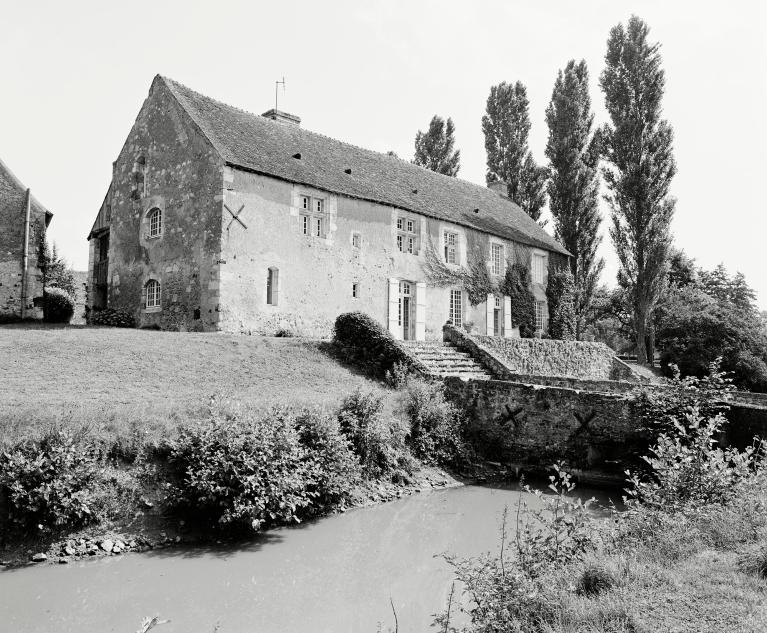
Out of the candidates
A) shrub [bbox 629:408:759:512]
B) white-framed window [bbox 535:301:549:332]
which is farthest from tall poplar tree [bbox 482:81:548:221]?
shrub [bbox 629:408:759:512]

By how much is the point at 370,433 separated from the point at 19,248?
18.1 meters

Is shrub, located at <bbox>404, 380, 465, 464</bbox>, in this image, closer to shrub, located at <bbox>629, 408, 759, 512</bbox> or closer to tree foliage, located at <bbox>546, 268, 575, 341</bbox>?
shrub, located at <bbox>629, 408, 759, 512</bbox>

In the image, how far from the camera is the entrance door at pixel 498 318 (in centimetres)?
2623

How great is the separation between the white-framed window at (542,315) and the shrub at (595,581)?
23660 millimetres

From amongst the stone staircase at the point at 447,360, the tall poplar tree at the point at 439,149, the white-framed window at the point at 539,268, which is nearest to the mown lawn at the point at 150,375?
the stone staircase at the point at 447,360

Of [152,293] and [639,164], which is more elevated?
[639,164]

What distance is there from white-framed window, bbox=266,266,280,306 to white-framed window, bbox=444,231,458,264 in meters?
8.05

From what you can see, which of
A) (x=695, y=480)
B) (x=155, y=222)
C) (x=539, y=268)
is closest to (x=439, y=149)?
(x=539, y=268)

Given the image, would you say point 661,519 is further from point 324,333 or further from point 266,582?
point 324,333

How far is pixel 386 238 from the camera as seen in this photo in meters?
22.2

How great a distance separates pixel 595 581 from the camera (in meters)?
5.01

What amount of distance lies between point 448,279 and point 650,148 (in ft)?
40.1

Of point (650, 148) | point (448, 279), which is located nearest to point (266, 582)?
point (448, 279)

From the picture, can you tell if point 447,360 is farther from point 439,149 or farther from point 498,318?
point 439,149
